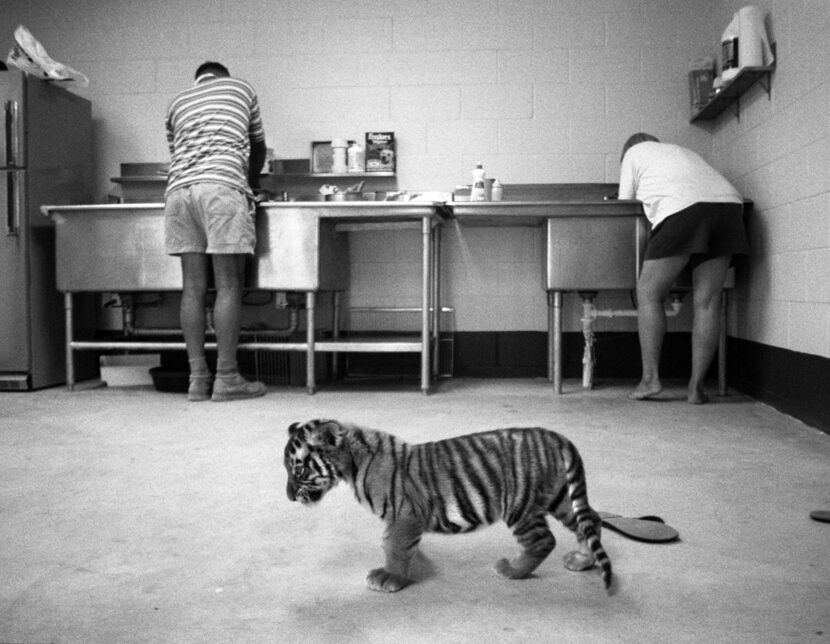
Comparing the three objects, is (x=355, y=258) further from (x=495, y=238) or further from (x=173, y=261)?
(x=173, y=261)

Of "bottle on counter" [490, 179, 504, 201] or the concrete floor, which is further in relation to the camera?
"bottle on counter" [490, 179, 504, 201]

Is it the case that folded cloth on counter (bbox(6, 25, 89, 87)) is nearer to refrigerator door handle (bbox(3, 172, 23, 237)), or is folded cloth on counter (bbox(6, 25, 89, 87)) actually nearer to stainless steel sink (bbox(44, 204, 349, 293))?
refrigerator door handle (bbox(3, 172, 23, 237))

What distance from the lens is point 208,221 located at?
3932mm

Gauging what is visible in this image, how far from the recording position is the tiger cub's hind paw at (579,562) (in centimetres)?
158

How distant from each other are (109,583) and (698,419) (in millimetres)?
2545

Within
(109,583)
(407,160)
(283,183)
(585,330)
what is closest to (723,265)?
(585,330)

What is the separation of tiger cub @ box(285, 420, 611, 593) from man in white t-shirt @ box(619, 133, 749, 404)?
2536 mm

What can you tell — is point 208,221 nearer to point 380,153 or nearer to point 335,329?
point 335,329

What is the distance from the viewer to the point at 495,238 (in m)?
5.05

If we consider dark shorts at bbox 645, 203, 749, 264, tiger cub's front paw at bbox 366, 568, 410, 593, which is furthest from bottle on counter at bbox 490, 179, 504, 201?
tiger cub's front paw at bbox 366, 568, 410, 593

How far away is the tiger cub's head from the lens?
145 centimetres

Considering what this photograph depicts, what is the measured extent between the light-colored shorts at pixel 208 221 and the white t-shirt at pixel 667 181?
1868 mm

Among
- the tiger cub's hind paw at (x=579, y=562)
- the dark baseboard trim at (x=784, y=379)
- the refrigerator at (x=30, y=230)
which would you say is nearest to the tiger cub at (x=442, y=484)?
the tiger cub's hind paw at (x=579, y=562)

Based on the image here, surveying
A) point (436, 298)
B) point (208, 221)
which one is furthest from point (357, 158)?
point (208, 221)
